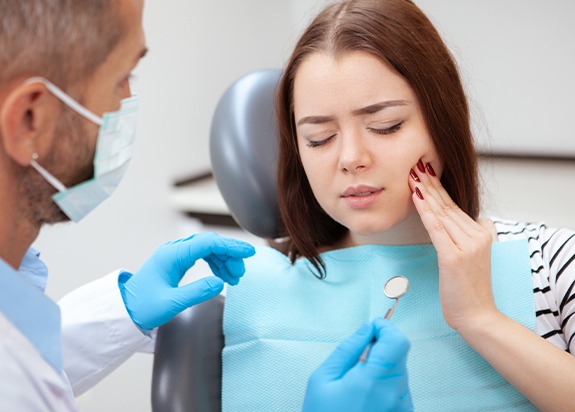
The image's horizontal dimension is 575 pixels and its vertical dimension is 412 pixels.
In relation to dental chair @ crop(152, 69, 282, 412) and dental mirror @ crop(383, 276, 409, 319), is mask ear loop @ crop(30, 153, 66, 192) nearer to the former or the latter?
dental chair @ crop(152, 69, 282, 412)

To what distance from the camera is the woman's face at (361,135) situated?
3.68 ft

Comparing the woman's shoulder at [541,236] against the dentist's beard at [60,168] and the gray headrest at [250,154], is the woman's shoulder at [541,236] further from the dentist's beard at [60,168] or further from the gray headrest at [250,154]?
the dentist's beard at [60,168]

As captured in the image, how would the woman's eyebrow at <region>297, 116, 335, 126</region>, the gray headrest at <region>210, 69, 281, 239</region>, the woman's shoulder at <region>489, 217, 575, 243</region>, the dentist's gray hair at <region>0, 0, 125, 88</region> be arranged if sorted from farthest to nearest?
the gray headrest at <region>210, 69, 281, 239</region>
the woman's shoulder at <region>489, 217, 575, 243</region>
the woman's eyebrow at <region>297, 116, 335, 126</region>
the dentist's gray hair at <region>0, 0, 125, 88</region>

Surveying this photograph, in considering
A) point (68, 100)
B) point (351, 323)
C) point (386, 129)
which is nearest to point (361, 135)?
point (386, 129)

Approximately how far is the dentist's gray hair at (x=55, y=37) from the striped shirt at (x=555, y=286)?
788 millimetres

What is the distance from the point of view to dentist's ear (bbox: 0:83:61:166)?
2.76 ft

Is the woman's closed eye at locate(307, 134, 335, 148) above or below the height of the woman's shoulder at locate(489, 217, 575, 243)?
above

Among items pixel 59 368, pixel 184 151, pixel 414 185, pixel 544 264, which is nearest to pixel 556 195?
pixel 544 264

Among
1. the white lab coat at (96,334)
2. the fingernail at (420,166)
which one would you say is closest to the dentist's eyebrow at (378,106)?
the fingernail at (420,166)

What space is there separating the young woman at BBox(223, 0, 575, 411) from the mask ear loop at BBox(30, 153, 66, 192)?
0.43 meters

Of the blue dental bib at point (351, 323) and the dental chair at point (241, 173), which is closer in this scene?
the blue dental bib at point (351, 323)

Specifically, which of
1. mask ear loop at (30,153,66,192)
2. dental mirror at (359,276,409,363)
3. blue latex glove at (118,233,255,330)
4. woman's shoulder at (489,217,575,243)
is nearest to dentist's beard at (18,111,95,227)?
mask ear loop at (30,153,66,192)

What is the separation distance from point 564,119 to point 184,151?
4.08 ft

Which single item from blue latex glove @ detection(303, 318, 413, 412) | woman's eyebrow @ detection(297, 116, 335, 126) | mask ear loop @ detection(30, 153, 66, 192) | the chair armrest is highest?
mask ear loop @ detection(30, 153, 66, 192)
